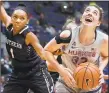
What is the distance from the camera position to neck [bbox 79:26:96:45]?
12.5ft

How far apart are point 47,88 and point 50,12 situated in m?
8.32

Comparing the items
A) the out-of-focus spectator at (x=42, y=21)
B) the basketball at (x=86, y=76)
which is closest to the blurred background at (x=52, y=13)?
the out-of-focus spectator at (x=42, y=21)

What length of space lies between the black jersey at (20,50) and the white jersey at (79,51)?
14.1 inches

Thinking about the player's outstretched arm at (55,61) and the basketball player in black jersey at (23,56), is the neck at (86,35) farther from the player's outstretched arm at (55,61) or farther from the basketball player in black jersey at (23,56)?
the basketball player in black jersey at (23,56)

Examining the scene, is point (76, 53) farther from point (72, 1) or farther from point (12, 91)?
point (72, 1)

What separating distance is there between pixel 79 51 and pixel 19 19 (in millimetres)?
674

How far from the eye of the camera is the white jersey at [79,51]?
12.5 feet

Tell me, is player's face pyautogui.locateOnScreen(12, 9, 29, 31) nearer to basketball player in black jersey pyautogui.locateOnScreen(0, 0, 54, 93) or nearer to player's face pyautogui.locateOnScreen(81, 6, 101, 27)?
basketball player in black jersey pyautogui.locateOnScreen(0, 0, 54, 93)

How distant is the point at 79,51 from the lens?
382 centimetres

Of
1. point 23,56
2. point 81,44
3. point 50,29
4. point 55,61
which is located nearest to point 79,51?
point 81,44

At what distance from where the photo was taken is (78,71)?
3766 mm

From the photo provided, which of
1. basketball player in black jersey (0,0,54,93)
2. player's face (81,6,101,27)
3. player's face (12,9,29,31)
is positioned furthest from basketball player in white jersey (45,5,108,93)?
player's face (12,9,29,31)

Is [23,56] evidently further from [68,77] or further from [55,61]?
[68,77]

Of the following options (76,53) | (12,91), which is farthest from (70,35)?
(12,91)
